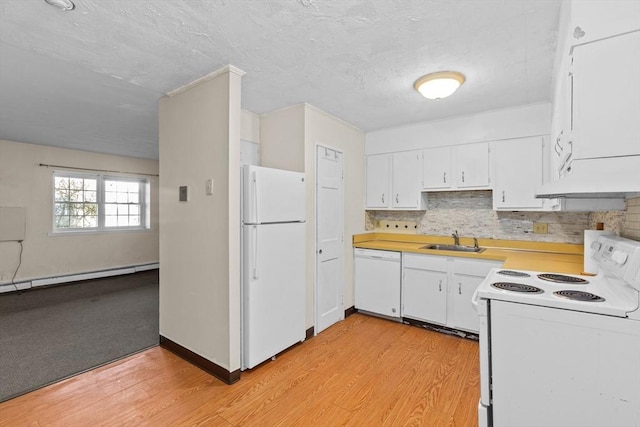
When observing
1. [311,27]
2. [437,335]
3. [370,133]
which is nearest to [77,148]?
[370,133]

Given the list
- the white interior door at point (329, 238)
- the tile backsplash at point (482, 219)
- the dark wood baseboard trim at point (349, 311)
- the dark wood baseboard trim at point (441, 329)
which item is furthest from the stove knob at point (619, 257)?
the dark wood baseboard trim at point (349, 311)

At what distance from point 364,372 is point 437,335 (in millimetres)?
1146

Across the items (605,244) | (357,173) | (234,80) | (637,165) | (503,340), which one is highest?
(234,80)

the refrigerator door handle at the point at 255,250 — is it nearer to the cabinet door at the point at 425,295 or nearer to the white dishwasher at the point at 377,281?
the white dishwasher at the point at 377,281

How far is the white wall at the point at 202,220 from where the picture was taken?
2.31 metres

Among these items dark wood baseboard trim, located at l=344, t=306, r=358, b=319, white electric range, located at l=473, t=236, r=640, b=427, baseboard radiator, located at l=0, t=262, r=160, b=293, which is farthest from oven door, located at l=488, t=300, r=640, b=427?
baseboard radiator, located at l=0, t=262, r=160, b=293

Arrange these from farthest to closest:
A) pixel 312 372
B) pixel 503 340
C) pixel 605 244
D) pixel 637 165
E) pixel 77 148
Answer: pixel 77 148
pixel 312 372
pixel 605 244
pixel 503 340
pixel 637 165

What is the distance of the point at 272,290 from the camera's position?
8.61ft

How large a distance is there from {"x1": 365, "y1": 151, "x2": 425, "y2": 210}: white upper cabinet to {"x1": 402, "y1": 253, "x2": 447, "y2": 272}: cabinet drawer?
2.23ft

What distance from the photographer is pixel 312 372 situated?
2467 millimetres

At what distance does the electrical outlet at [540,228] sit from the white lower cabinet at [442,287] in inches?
30.3

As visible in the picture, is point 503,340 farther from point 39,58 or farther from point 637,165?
point 39,58

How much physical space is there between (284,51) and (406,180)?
2.33m

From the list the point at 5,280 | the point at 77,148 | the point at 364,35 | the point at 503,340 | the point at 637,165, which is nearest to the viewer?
the point at 637,165
